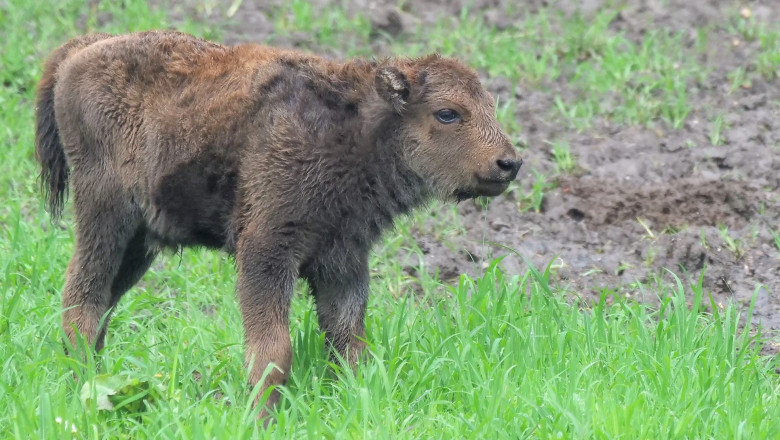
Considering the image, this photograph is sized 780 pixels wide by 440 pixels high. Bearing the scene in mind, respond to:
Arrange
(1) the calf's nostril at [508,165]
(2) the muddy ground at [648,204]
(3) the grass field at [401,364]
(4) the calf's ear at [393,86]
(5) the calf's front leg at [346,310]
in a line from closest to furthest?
1. (3) the grass field at [401,364]
2. (1) the calf's nostril at [508,165]
3. (4) the calf's ear at [393,86]
4. (5) the calf's front leg at [346,310]
5. (2) the muddy ground at [648,204]

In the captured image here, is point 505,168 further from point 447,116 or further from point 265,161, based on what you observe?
point 265,161

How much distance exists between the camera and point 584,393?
497cm

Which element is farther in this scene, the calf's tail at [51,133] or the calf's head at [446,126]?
the calf's tail at [51,133]

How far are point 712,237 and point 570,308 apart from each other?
1525 millimetres

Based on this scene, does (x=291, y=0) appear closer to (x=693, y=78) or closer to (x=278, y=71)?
(x=693, y=78)

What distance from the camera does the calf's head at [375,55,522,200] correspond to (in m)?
5.23

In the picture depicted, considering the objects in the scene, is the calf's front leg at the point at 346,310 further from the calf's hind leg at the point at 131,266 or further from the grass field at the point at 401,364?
the calf's hind leg at the point at 131,266

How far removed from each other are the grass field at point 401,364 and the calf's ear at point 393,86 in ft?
2.76

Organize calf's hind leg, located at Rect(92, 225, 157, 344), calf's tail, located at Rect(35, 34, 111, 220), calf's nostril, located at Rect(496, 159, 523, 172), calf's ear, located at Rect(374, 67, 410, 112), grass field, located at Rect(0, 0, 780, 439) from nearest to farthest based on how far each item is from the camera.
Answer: grass field, located at Rect(0, 0, 780, 439), calf's nostril, located at Rect(496, 159, 523, 172), calf's ear, located at Rect(374, 67, 410, 112), calf's hind leg, located at Rect(92, 225, 157, 344), calf's tail, located at Rect(35, 34, 111, 220)

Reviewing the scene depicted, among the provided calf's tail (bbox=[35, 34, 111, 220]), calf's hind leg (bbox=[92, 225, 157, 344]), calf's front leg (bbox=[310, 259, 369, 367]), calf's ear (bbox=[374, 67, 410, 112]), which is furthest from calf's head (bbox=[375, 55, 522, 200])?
calf's tail (bbox=[35, 34, 111, 220])

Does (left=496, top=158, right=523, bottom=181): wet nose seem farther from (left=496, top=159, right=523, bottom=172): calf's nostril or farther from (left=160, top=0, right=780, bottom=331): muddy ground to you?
(left=160, top=0, right=780, bottom=331): muddy ground

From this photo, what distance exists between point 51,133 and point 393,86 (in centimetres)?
206

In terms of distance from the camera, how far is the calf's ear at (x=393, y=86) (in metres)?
5.27

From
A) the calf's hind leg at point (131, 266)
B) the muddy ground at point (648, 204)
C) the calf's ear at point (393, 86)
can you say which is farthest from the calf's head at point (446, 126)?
the calf's hind leg at point (131, 266)
